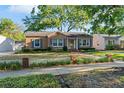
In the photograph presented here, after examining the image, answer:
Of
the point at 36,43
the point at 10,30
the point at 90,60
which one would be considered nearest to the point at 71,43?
the point at 36,43

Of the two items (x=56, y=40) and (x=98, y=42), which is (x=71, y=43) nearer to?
(x=56, y=40)

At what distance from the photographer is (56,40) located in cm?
3562

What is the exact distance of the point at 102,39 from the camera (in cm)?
3553

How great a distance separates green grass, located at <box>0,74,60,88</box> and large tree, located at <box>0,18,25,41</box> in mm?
41078

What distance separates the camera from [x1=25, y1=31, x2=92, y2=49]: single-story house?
115 feet

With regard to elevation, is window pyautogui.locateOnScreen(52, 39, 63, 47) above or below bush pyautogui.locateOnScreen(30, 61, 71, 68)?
above

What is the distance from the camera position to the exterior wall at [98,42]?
34541 millimetres

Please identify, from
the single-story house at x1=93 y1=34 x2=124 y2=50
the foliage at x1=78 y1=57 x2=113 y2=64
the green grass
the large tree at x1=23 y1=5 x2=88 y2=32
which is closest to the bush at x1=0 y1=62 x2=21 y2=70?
the green grass

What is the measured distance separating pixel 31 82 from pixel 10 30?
45.8m

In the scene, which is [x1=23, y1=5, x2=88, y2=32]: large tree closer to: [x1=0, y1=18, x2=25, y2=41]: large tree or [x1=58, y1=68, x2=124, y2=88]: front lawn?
[x1=0, y1=18, x2=25, y2=41]: large tree

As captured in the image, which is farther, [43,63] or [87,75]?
[43,63]
